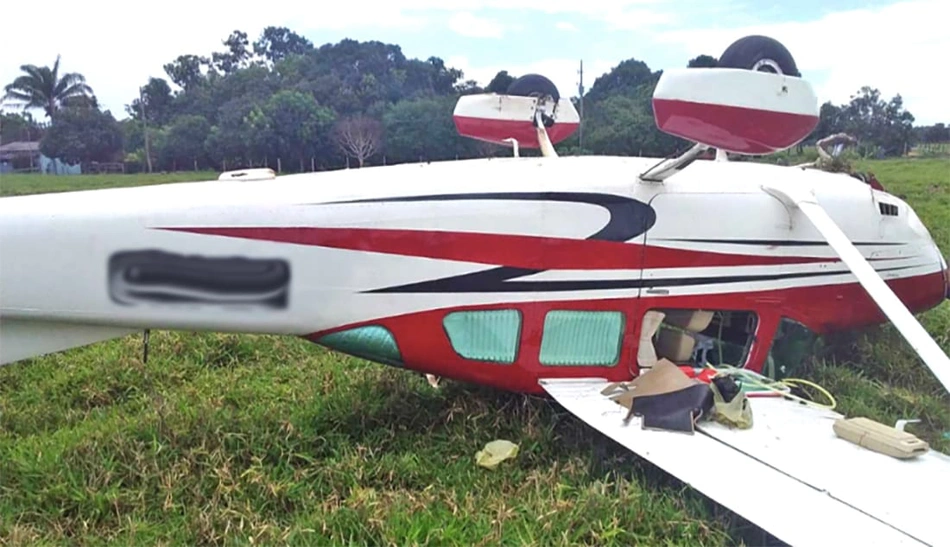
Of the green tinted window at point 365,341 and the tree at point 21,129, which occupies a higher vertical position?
the tree at point 21,129

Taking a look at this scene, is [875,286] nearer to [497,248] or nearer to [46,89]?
[497,248]

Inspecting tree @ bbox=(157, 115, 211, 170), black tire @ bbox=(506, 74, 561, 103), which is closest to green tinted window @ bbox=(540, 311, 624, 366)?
black tire @ bbox=(506, 74, 561, 103)

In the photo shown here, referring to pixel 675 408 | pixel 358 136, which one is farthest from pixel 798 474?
pixel 358 136

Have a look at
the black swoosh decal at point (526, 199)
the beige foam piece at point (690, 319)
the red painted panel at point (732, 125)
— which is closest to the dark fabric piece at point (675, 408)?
the beige foam piece at point (690, 319)

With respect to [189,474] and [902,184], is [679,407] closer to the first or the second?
[189,474]

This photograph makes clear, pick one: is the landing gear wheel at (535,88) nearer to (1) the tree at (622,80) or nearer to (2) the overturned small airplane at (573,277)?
(2) the overturned small airplane at (573,277)

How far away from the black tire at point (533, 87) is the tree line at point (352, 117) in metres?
0.17

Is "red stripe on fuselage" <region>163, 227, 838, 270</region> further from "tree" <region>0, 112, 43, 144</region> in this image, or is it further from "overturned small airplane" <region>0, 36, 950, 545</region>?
"tree" <region>0, 112, 43, 144</region>

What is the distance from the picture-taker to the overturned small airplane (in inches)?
111

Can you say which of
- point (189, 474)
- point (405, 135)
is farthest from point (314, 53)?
point (189, 474)

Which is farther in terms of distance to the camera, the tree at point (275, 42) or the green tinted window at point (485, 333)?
the tree at point (275, 42)

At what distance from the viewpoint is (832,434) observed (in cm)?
309

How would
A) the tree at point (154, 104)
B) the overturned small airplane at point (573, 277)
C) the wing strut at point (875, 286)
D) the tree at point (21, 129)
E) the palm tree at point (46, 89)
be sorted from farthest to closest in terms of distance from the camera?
the palm tree at point (46, 89) → the tree at point (21, 129) → the tree at point (154, 104) → the overturned small airplane at point (573, 277) → the wing strut at point (875, 286)

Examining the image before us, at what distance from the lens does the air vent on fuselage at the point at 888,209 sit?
4352mm
